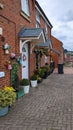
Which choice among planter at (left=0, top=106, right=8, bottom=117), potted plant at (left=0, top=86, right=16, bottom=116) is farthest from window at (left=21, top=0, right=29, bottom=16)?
planter at (left=0, top=106, right=8, bottom=117)

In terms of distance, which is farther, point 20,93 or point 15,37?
point 15,37

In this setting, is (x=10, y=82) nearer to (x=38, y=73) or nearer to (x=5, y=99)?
(x=5, y=99)

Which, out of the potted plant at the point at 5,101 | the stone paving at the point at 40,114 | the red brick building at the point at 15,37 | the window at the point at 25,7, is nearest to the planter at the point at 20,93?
the stone paving at the point at 40,114

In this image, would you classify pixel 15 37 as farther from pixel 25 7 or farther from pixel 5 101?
pixel 5 101

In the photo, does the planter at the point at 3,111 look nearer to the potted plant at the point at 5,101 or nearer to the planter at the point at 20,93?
the potted plant at the point at 5,101

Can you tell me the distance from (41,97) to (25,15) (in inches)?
194

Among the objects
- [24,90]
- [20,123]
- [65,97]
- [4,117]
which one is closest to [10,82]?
[24,90]

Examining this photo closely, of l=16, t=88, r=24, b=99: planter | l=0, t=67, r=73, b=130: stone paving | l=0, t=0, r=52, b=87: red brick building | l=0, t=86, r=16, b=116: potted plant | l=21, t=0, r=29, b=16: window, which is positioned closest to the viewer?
l=0, t=67, r=73, b=130: stone paving

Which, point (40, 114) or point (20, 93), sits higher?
point (20, 93)

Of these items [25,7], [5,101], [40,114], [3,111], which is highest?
[25,7]

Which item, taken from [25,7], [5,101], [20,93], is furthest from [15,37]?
[5,101]

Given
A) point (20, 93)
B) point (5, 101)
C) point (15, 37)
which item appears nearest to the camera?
point (5, 101)

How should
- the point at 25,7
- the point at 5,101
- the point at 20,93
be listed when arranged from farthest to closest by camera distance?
1. the point at 25,7
2. the point at 20,93
3. the point at 5,101

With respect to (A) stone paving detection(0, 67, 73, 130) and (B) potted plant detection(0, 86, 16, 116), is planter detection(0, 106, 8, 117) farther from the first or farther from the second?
(A) stone paving detection(0, 67, 73, 130)
